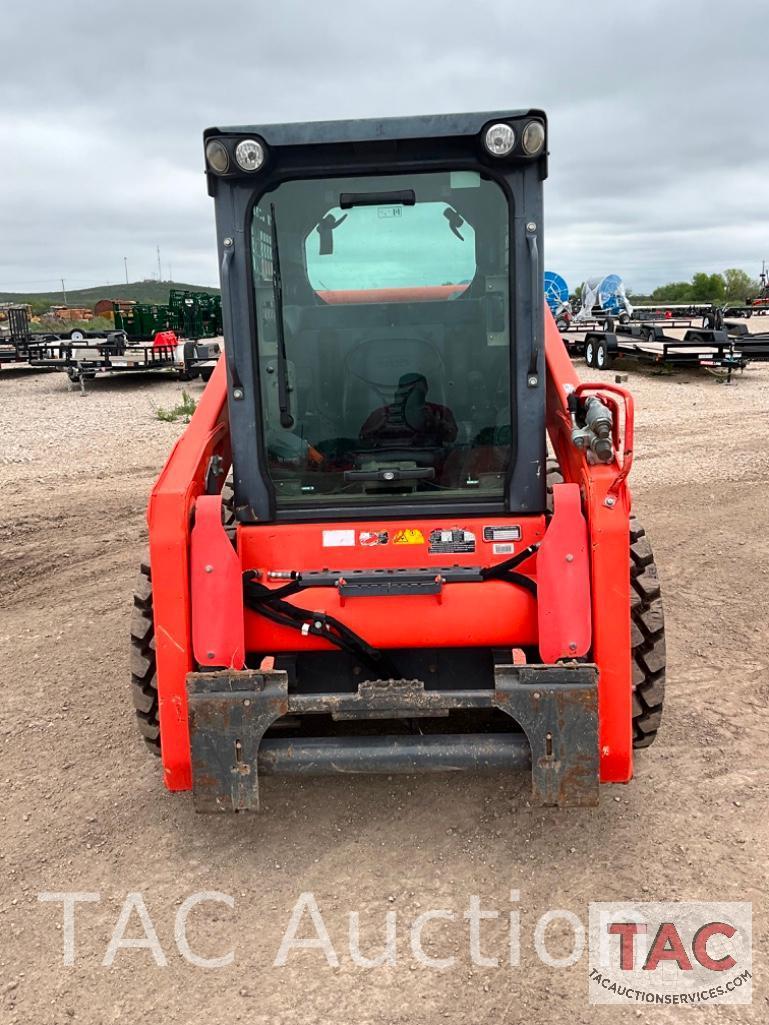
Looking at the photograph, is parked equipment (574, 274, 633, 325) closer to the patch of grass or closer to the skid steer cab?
the patch of grass

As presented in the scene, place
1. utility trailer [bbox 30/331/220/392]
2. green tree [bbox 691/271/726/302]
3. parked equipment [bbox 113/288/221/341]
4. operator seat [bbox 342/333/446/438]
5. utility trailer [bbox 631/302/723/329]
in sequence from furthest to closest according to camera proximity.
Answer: green tree [bbox 691/271/726/302], parked equipment [bbox 113/288/221/341], utility trailer [bbox 631/302/723/329], utility trailer [bbox 30/331/220/392], operator seat [bbox 342/333/446/438]

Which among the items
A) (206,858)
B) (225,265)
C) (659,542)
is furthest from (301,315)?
(659,542)

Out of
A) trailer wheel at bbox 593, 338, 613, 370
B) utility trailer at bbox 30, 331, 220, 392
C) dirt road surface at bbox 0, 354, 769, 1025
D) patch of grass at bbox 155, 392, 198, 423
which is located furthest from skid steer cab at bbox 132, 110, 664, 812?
trailer wheel at bbox 593, 338, 613, 370

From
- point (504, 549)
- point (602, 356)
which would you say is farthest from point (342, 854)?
point (602, 356)

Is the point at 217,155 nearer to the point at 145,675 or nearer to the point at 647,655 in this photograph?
the point at 145,675

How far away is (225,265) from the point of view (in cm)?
311

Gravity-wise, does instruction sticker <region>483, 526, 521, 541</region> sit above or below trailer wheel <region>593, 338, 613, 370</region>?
below

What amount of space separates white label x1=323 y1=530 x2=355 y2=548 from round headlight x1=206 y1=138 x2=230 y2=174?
4.58ft

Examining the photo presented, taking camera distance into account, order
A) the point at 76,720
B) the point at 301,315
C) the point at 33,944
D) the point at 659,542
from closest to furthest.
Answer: the point at 33,944, the point at 301,315, the point at 76,720, the point at 659,542

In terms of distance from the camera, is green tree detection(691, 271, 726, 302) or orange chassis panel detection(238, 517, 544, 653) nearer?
orange chassis panel detection(238, 517, 544, 653)

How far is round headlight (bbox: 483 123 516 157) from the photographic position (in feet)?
9.72

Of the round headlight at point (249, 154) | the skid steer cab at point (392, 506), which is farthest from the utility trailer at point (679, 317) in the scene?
the round headlight at point (249, 154)

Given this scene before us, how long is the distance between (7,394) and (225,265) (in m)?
Answer: 16.4

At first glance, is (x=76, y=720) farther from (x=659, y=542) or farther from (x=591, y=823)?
(x=659, y=542)
